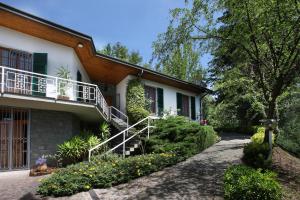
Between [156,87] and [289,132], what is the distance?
9.14 meters

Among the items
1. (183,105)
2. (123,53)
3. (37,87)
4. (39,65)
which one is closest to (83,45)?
(39,65)

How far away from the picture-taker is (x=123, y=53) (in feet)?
147

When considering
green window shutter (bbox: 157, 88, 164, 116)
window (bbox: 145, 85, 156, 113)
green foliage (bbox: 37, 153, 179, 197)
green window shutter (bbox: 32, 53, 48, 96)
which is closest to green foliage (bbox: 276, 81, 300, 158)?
green foliage (bbox: 37, 153, 179, 197)

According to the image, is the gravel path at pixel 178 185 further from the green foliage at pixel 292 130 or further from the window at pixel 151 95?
the window at pixel 151 95

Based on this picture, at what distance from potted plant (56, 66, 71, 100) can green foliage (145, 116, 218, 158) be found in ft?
14.8

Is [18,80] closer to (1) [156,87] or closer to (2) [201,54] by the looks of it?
(2) [201,54]

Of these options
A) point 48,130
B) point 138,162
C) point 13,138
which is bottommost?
point 138,162

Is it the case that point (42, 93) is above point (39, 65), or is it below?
below

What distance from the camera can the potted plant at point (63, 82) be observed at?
1383 centimetres

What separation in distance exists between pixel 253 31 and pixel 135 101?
30.2 feet

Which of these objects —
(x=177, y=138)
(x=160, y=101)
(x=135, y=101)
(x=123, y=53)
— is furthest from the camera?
(x=123, y=53)

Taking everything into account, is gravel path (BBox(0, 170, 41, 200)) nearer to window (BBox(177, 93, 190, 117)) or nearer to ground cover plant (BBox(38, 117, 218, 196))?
ground cover plant (BBox(38, 117, 218, 196))

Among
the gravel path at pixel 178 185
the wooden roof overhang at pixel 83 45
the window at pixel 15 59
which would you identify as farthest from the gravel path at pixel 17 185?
the wooden roof overhang at pixel 83 45

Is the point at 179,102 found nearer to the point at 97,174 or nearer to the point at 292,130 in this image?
the point at 292,130
